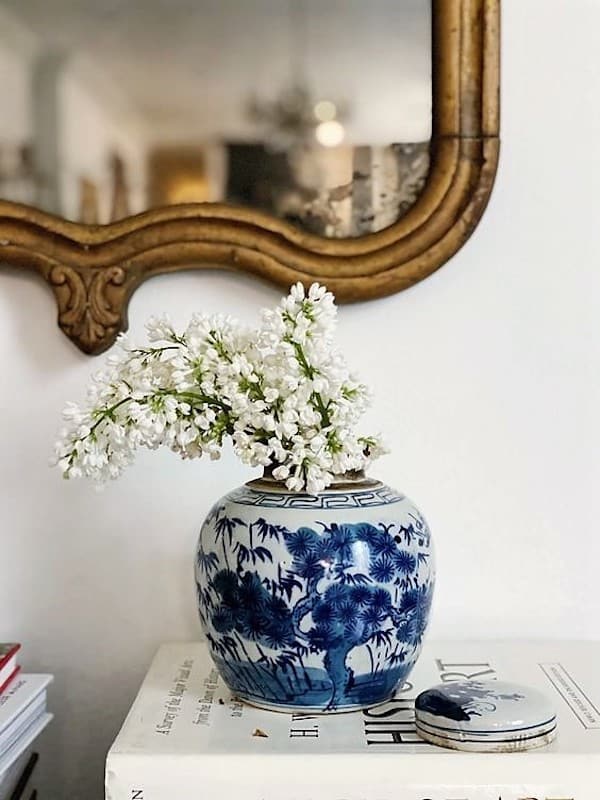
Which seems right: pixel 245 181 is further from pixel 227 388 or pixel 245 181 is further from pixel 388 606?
pixel 388 606

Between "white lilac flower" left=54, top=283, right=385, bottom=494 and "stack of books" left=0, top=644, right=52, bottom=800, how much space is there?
0.25 metres

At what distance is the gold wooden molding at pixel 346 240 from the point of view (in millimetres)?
1051

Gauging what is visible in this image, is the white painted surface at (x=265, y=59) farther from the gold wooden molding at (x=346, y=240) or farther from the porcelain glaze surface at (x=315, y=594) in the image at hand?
the porcelain glaze surface at (x=315, y=594)

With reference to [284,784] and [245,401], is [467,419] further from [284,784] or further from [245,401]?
[284,784]

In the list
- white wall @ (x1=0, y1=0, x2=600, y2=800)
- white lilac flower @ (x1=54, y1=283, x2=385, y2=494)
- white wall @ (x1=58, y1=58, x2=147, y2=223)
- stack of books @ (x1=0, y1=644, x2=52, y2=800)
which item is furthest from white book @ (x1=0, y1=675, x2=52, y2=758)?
white wall @ (x1=58, y1=58, x2=147, y2=223)

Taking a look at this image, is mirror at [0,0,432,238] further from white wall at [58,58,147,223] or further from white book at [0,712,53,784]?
white book at [0,712,53,784]

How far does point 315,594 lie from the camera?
31.3 inches

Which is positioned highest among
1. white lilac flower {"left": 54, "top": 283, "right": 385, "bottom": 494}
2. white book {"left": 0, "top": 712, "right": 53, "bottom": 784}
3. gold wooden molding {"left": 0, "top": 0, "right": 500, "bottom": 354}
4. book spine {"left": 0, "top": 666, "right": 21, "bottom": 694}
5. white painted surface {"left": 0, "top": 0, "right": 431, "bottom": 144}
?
white painted surface {"left": 0, "top": 0, "right": 431, "bottom": 144}

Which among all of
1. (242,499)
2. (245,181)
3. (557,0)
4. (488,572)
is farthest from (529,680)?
(557,0)

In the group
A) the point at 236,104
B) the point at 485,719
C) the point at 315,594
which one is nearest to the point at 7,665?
the point at 315,594

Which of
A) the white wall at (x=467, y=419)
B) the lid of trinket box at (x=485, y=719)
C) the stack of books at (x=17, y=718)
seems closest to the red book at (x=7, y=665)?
the stack of books at (x=17, y=718)

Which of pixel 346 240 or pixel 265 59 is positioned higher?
pixel 265 59

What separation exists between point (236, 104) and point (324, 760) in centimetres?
63

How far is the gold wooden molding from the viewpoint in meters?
1.05
